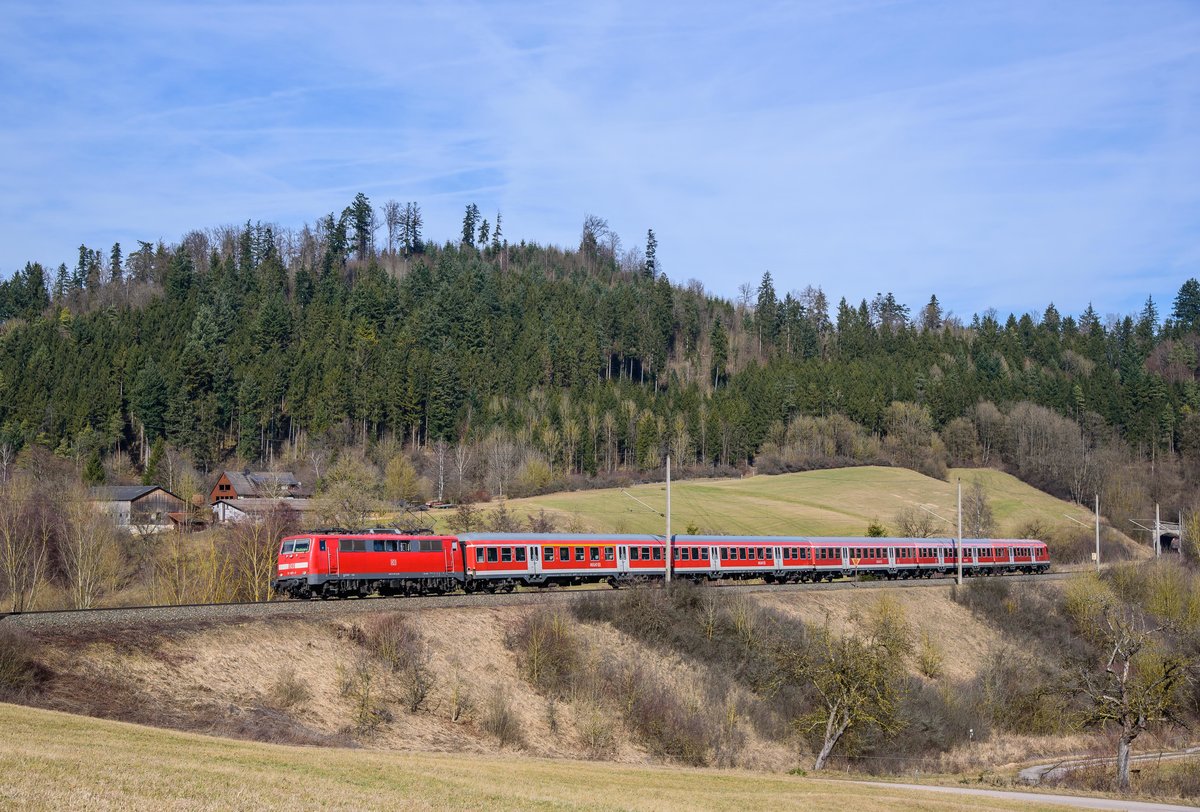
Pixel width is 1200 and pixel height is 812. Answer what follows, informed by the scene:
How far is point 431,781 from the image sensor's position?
2214cm

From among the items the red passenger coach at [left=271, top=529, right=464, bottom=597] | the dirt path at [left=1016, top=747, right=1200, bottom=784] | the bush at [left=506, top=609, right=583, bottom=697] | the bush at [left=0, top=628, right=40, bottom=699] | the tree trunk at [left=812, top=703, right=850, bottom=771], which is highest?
the red passenger coach at [left=271, top=529, right=464, bottom=597]

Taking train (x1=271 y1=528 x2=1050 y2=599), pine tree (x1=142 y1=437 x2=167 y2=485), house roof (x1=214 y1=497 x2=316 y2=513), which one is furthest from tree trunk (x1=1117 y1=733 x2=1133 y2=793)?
pine tree (x1=142 y1=437 x2=167 y2=485)

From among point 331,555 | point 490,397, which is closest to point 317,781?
point 331,555

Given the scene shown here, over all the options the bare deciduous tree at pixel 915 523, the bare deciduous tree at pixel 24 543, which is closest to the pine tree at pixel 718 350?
the bare deciduous tree at pixel 915 523

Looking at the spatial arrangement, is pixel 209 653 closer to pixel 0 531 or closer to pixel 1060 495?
pixel 0 531

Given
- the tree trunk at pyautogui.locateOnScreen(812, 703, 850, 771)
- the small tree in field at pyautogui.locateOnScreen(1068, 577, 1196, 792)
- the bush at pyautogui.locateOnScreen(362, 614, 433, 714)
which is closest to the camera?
the bush at pyautogui.locateOnScreen(362, 614, 433, 714)

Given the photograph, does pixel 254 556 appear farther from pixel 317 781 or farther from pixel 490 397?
pixel 490 397

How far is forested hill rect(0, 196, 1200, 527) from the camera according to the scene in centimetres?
13612

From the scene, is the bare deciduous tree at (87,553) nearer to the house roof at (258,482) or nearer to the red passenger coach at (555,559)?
the red passenger coach at (555,559)

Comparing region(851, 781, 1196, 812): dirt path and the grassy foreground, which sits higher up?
the grassy foreground

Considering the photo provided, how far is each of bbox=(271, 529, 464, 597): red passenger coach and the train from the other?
4cm

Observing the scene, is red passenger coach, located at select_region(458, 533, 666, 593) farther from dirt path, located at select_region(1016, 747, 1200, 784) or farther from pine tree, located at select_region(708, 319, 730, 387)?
pine tree, located at select_region(708, 319, 730, 387)

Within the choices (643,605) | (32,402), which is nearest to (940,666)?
(643,605)

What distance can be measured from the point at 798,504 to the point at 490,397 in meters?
52.1
